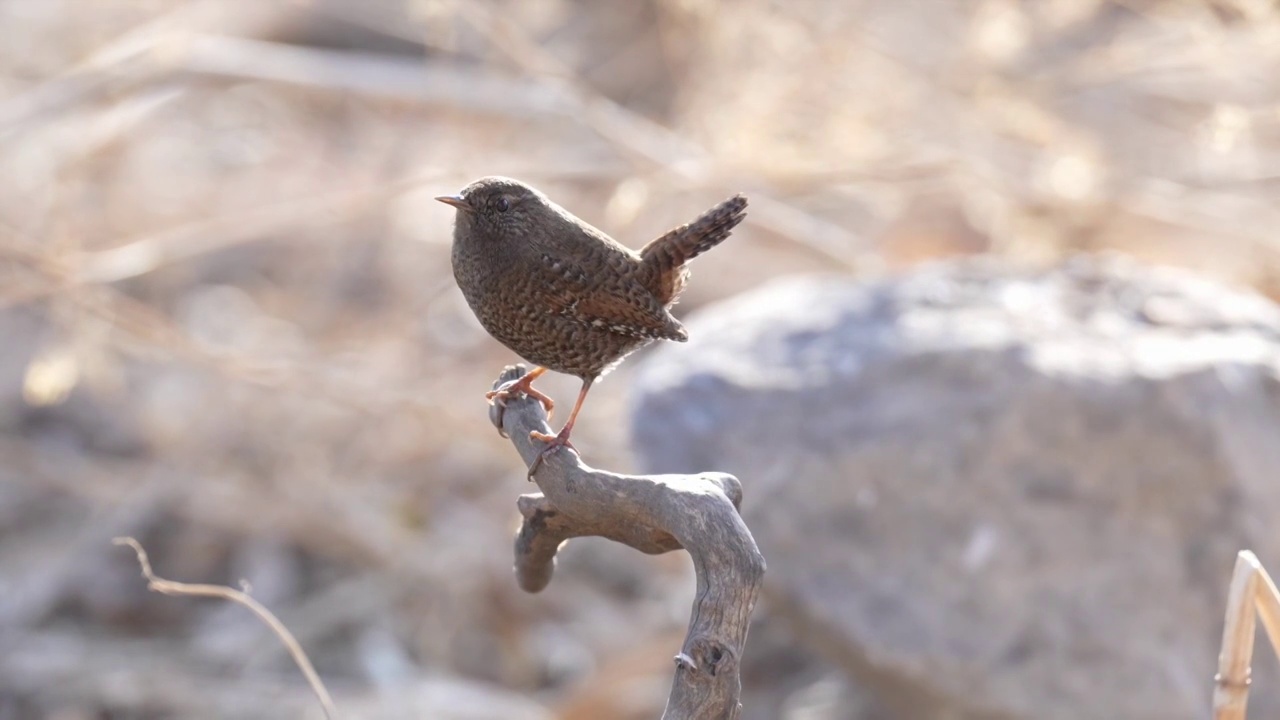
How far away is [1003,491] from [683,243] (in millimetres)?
2093

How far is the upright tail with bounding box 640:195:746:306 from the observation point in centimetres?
233

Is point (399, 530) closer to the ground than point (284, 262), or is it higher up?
closer to the ground

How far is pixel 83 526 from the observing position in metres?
6.50

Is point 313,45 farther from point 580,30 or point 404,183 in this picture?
point 404,183

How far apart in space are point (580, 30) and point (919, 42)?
272 centimetres

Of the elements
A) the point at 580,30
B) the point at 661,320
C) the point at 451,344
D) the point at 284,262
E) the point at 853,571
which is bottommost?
the point at 661,320

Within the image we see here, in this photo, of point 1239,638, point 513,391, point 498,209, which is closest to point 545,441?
point 513,391

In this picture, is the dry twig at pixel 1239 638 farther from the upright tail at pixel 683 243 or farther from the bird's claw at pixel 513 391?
the bird's claw at pixel 513 391

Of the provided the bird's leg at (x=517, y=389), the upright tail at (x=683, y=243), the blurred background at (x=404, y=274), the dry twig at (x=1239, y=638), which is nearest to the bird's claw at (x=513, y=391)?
the bird's leg at (x=517, y=389)

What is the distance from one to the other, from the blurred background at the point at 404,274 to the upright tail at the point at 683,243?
91.8 inches

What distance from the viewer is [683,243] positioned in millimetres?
2338

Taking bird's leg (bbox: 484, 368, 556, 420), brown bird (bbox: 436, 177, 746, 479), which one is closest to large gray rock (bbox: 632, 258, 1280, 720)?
bird's leg (bbox: 484, 368, 556, 420)

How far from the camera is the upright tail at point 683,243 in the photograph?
233cm

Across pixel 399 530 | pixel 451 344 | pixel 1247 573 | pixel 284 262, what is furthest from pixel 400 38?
pixel 1247 573
